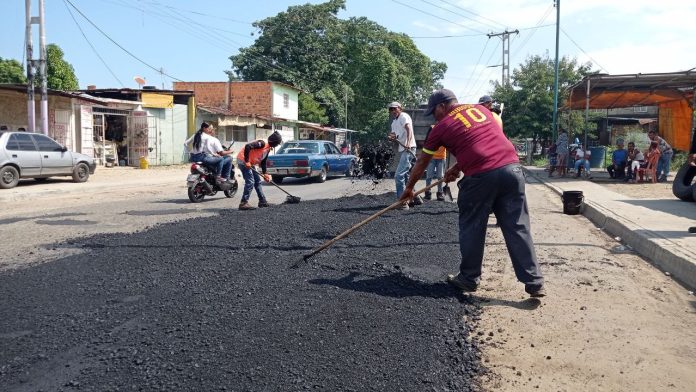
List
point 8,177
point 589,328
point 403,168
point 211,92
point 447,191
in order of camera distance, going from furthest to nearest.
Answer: point 211,92 < point 8,177 < point 447,191 < point 403,168 < point 589,328

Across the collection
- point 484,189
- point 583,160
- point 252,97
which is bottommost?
point 484,189

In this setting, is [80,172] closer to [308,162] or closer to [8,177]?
[8,177]

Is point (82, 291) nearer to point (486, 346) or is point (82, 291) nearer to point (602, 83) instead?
point (486, 346)

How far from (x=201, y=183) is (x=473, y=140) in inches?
317

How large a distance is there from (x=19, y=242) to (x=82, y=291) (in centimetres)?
324

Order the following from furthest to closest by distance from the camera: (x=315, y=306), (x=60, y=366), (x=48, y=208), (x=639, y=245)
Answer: (x=48, y=208) < (x=639, y=245) < (x=315, y=306) < (x=60, y=366)

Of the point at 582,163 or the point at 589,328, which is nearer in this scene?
the point at 589,328

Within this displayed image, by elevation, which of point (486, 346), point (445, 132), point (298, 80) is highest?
point (298, 80)

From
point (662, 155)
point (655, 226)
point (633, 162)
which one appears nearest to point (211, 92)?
point (633, 162)

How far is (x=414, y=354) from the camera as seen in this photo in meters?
3.34

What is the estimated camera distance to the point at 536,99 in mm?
33281

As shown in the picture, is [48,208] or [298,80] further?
[298,80]

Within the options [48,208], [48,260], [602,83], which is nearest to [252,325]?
[48,260]

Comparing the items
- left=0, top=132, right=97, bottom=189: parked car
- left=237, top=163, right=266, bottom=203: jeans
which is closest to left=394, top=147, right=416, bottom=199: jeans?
left=237, top=163, right=266, bottom=203: jeans
